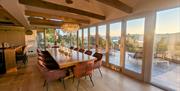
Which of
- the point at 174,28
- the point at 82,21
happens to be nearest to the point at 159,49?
the point at 174,28

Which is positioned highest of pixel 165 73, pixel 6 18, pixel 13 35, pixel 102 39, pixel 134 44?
pixel 6 18

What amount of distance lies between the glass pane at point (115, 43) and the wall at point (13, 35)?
6.32m

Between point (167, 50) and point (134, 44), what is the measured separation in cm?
104

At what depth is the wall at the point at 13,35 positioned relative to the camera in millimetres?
6621

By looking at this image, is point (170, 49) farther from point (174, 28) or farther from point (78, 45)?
point (78, 45)

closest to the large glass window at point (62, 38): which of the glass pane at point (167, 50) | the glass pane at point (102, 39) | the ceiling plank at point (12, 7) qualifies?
the glass pane at point (102, 39)

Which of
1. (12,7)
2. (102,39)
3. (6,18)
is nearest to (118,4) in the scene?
(12,7)

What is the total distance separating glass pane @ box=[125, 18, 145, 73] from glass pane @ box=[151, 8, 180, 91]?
488 mm

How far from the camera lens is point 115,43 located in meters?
4.66

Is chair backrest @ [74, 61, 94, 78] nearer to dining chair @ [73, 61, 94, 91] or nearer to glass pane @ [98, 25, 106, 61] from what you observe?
dining chair @ [73, 61, 94, 91]

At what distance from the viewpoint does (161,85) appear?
293 centimetres

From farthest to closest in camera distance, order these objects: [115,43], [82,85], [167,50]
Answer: [115,43] → [82,85] → [167,50]

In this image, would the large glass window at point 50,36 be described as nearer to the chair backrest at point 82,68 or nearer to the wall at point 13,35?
the wall at point 13,35

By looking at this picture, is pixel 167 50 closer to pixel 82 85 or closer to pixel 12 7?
pixel 82 85
